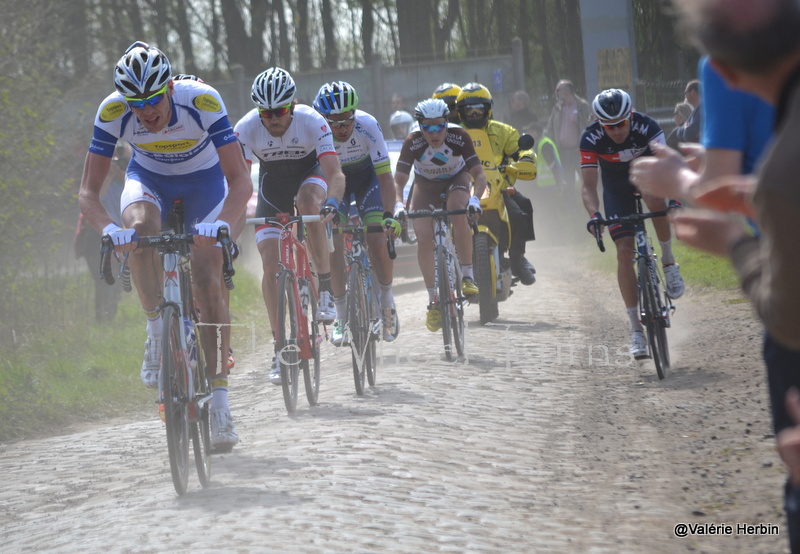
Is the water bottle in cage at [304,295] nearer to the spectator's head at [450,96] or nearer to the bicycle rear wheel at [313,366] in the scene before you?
the bicycle rear wheel at [313,366]

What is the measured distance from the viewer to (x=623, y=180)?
9.64 metres

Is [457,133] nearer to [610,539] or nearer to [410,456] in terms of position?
[410,456]

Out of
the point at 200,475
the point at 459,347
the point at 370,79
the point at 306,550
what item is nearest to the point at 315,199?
the point at 459,347

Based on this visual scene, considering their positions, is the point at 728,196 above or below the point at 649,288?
above

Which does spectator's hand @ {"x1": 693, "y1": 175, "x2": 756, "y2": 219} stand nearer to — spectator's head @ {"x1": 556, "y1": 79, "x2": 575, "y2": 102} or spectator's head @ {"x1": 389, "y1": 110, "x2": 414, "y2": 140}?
spectator's head @ {"x1": 389, "y1": 110, "x2": 414, "y2": 140}

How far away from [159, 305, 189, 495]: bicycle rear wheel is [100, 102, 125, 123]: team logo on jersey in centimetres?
132

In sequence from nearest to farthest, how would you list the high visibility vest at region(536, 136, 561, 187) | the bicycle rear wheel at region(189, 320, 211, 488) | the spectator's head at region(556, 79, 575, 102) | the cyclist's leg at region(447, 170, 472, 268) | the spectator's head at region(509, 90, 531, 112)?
the bicycle rear wheel at region(189, 320, 211, 488) < the cyclist's leg at region(447, 170, 472, 268) < the spectator's head at region(556, 79, 575, 102) < the high visibility vest at region(536, 136, 561, 187) < the spectator's head at region(509, 90, 531, 112)

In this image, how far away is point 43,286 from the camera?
560 inches

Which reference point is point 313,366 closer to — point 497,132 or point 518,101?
point 497,132

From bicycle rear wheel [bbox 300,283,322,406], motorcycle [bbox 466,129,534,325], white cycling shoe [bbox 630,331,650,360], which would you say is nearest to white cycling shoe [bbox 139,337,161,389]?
bicycle rear wheel [bbox 300,283,322,406]

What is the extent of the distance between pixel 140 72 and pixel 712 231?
14.3 ft

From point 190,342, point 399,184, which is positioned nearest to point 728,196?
point 190,342

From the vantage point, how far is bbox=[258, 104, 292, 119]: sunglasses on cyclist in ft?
28.6

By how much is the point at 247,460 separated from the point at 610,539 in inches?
106
